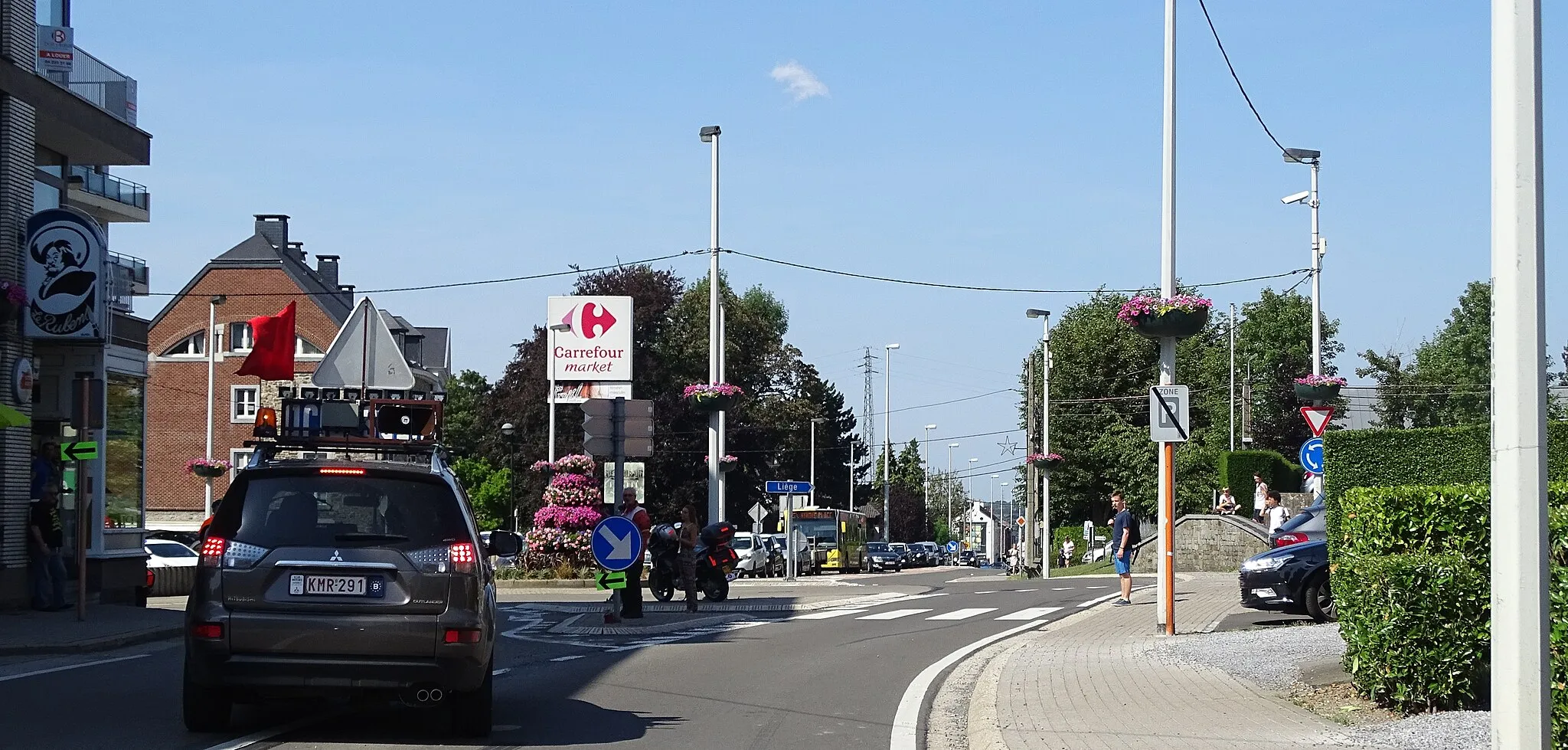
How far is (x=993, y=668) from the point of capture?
13.8 metres

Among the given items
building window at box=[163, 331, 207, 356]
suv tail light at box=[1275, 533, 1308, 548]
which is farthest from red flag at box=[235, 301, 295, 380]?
building window at box=[163, 331, 207, 356]

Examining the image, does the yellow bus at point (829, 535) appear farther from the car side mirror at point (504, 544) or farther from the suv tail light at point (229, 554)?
the suv tail light at point (229, 554)

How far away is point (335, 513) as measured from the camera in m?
8.55

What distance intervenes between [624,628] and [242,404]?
50355 millimetres

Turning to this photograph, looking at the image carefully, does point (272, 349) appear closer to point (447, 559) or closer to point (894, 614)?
point (447, 559)

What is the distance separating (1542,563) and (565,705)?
6.92 metres

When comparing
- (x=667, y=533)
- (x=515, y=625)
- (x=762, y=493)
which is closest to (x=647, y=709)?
(x=515, y=625)

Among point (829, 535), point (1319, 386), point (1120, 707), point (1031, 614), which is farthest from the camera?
point (829, 535)

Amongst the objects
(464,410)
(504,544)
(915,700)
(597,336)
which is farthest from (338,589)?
(464,410)

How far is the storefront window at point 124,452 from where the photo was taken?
78.1ft

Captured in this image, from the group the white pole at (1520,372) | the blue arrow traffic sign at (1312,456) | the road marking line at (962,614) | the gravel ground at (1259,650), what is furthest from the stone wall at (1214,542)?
the white pole at (1520,372)

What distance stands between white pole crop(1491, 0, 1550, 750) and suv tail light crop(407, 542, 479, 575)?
17.5 ft

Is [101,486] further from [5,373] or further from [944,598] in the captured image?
[944,598]

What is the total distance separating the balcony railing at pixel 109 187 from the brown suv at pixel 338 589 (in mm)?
22119
